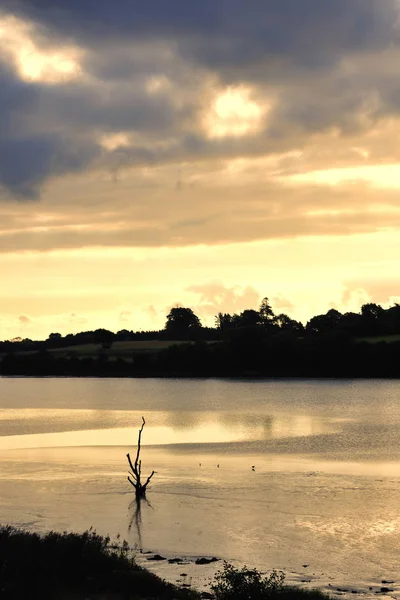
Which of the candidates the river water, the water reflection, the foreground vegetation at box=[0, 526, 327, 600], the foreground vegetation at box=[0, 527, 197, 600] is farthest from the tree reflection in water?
the water reflection

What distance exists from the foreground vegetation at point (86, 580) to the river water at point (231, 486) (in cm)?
377

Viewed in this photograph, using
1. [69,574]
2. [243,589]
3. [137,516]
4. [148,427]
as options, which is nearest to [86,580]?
[69,574]

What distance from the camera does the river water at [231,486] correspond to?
35.9 meters

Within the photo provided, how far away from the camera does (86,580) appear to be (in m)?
26.3

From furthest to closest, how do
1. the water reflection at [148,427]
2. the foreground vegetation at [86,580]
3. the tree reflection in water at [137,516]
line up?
the water reflection at [148,427], the tree reflection in water at [137,516], the foreground vegetation at [86,580]

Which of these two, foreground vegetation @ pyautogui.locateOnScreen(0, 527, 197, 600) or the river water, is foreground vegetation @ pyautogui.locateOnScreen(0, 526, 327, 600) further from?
the river water

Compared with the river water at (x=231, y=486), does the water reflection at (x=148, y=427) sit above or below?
above

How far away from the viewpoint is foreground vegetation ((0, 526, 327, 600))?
24781 mm

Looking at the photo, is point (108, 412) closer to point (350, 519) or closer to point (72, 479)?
point (72, 479)

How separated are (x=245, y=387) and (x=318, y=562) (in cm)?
13507

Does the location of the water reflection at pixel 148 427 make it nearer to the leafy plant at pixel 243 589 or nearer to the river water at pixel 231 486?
the river water at pixel 231 486

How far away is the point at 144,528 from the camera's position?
4078 cm

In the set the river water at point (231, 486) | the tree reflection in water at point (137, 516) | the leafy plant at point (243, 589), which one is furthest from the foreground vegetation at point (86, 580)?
the tree reflection in water at point (137, 516)

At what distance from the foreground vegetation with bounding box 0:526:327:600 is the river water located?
3.77 meters
